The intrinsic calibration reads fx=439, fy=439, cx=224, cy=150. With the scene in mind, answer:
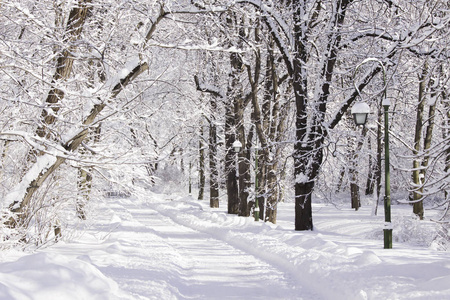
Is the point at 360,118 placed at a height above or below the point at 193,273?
above

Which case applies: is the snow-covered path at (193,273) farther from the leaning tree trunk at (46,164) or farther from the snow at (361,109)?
the snow at (361,109)

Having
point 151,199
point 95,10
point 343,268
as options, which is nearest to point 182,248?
point 151,199

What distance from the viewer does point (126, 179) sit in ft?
26.1

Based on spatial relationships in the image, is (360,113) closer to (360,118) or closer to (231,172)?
(360,118)

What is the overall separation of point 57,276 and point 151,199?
3.15 meters

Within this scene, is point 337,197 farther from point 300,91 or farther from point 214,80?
point 300,91

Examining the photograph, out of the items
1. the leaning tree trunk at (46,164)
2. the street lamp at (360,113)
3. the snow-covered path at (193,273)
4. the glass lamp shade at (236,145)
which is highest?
the street lamp at (360,113)

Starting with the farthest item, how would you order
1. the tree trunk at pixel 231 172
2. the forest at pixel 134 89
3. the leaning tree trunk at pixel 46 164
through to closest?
the tree trunk at pixel 231 172 < the leaning tree trunk at pixel 46 164 < the forest at pixel 134 89

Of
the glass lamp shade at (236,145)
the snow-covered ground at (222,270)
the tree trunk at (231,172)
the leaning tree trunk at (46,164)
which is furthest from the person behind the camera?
the tree trunk at (231,172)

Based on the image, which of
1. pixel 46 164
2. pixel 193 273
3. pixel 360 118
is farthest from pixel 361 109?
pixel 46 164

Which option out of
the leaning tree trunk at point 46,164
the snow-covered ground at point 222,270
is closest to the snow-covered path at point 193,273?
the snow-covered ground at point 222,270

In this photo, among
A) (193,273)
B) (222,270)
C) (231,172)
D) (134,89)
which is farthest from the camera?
(231,172)

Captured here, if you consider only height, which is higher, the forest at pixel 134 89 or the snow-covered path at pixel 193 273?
the forest at pixel 134 89

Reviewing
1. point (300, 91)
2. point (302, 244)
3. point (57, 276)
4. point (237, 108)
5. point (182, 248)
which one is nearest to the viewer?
point (57, 276)
